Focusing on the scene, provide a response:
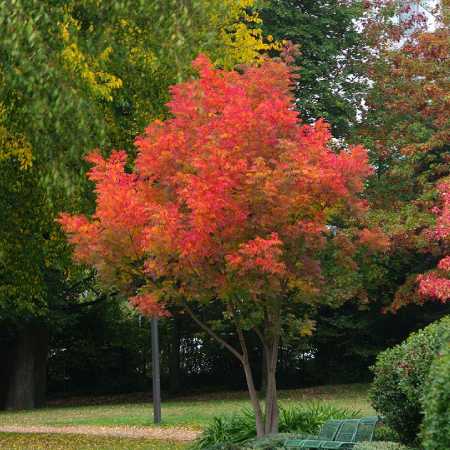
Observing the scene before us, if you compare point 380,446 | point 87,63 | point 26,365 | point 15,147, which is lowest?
point 380,446

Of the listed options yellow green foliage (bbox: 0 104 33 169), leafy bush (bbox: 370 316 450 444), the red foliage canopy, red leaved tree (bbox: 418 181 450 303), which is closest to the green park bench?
leafy bush (bbox: 370 316 450 444)

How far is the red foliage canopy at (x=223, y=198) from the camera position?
11.4 m

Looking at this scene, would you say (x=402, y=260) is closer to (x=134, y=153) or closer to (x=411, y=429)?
(x=134, y=153)

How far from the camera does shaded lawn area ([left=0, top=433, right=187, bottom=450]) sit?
50.6ft

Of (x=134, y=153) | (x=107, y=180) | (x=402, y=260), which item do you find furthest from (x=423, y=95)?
(x=107, y=180)

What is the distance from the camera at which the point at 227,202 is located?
1141 centimetres

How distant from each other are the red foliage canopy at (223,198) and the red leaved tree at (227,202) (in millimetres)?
14

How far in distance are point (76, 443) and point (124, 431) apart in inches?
106

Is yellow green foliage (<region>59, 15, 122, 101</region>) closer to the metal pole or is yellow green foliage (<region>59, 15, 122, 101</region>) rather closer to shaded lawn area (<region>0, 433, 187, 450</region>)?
shaded lawn area (<region>0, 433, 187, 450</region>)

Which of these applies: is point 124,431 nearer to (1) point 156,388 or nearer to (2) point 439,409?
(1) point 156,388

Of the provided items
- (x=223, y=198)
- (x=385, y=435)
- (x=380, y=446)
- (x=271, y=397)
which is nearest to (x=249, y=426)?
(x=271, y=397)

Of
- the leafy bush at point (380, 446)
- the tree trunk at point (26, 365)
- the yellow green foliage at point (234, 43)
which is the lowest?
the leafy bush at point (380, 446)

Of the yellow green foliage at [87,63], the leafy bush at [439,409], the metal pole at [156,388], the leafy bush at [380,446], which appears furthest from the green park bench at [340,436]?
the metal pole at [156,388]

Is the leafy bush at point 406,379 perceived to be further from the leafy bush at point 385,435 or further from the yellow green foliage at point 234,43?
the yellow green foliage at point 234,43
